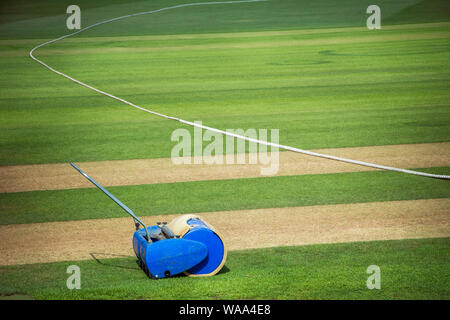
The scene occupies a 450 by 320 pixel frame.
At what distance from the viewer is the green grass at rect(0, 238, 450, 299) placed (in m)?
6.66

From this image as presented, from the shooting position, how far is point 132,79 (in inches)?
865

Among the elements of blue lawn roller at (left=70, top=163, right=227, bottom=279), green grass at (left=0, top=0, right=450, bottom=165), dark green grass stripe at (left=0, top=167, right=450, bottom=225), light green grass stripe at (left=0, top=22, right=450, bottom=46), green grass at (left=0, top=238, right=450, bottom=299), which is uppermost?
light green grass stripe at (left=0, top=22, right=450, bottom=46)

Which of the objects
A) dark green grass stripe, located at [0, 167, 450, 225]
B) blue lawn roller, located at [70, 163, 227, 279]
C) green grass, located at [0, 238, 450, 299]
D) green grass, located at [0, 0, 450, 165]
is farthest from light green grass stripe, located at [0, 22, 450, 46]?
blue lawn roller, located at [70, 163, 227, 279]

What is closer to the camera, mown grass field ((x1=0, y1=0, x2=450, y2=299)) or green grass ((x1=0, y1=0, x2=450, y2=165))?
mown grass field ((x1=0, y1=0, x2=450, y2=299))

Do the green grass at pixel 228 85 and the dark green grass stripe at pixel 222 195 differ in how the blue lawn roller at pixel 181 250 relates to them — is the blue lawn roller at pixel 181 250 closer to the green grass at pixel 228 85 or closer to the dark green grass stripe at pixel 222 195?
the dark green grass stripe at pixel 222 195

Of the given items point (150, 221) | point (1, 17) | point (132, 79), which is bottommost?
point (150, 221)

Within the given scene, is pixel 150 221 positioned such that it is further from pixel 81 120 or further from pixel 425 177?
pixel 81 120

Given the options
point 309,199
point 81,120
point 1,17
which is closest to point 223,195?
point 309,199

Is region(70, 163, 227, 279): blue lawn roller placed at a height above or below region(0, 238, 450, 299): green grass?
above

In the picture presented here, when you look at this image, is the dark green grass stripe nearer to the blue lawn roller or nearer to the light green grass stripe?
the blue lawn roller

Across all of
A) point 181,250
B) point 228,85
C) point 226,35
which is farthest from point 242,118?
point 226,35

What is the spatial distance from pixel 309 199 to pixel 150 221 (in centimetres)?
250

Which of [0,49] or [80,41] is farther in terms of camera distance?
[80,41]

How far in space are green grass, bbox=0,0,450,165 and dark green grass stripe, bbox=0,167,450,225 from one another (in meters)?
2.11
